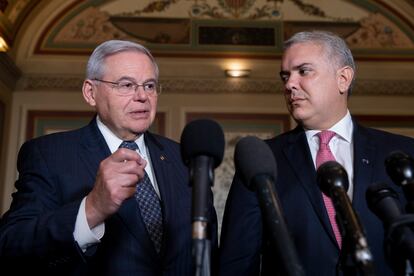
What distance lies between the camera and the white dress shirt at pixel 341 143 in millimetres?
1852

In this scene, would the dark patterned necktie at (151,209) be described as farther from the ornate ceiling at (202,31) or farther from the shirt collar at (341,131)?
the ornate ceiling at (202,31)

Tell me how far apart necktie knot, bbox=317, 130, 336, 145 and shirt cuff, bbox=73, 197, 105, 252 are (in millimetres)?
847

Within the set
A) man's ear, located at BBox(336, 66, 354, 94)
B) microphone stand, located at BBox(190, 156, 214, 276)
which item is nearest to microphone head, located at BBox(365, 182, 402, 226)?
microphone stand, located at BBox(190, 156, 214, 276)

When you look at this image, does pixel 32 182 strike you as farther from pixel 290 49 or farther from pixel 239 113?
pixel 239 113

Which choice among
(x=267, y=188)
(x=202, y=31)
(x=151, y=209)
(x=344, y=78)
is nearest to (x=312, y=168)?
(x=344, y=78)

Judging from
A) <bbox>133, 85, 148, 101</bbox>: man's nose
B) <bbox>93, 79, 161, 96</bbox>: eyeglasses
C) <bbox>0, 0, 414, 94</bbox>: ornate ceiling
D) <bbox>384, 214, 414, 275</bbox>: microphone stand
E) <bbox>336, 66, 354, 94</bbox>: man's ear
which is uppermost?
<bbox>0, 0, 414, 94</bbox>: ornate ceiling

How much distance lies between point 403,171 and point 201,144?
16.8 inches

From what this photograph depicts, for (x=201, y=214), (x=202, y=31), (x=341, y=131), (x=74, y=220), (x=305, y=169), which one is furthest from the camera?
(x=202, y=31)

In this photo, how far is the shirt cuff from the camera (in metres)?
1.42

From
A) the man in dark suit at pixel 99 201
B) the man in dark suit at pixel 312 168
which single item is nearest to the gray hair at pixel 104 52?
the man in dark suit at pixel 99 201

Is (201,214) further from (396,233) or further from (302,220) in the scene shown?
(302,220)

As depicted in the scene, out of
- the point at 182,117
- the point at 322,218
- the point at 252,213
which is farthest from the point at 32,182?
the point at 182,117

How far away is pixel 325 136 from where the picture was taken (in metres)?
1.88

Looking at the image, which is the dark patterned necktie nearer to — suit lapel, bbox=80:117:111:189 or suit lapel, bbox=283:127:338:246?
suit lapel, bbox=80:117:111:189
